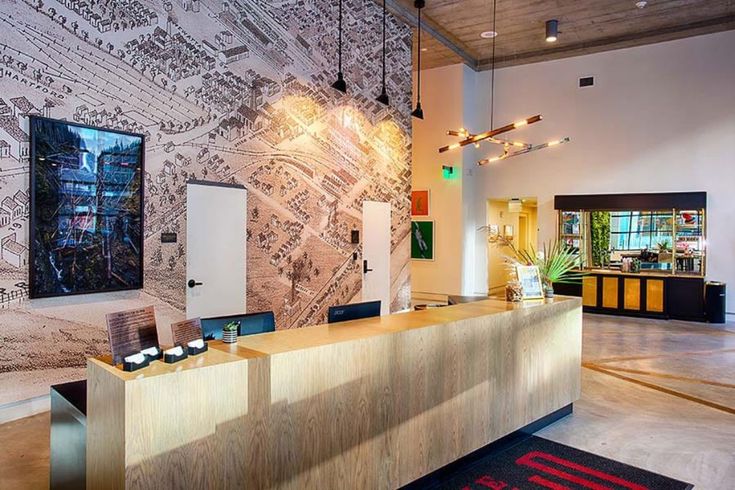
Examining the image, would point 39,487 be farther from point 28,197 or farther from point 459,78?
point 459,78

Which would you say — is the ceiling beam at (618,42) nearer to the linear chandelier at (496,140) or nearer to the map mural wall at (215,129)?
the linear chandelier at (496,140)

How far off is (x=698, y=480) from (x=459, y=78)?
9.55 metres

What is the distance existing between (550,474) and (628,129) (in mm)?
8670

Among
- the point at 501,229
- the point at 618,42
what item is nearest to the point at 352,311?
the point at 618,42

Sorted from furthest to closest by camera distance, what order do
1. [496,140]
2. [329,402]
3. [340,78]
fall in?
[496,140] < [340,78] < [329,402]

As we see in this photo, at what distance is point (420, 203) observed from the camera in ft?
39.1

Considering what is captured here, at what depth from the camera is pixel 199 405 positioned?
2037 millimetres

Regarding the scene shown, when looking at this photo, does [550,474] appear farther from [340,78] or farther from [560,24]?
[560,24]

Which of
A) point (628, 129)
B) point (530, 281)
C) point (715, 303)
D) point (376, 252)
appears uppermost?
point (628, 129)

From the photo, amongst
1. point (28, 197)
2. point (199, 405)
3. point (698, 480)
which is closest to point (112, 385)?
point (199, 405)


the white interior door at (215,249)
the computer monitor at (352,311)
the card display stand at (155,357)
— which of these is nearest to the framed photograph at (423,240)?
the white interior door at (215,249)

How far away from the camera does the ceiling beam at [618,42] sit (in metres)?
9.24

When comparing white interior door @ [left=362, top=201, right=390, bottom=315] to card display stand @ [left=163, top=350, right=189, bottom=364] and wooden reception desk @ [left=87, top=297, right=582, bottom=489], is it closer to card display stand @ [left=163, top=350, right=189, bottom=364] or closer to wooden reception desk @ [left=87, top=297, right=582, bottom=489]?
wooden reception desk @ [left=87, top=297, right=582, bottom=489]

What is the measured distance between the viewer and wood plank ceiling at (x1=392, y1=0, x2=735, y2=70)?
8609 mm
